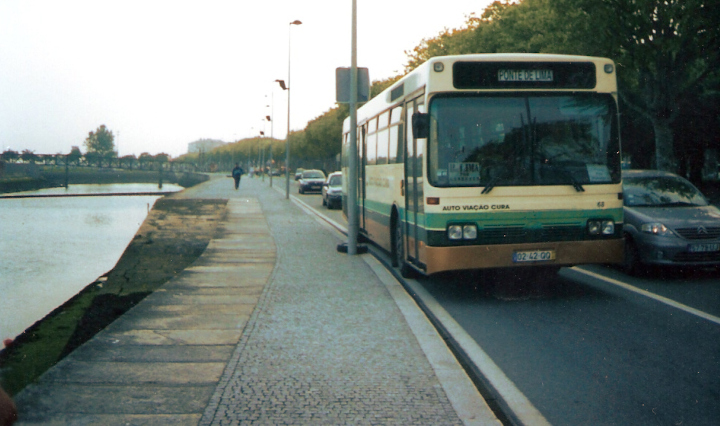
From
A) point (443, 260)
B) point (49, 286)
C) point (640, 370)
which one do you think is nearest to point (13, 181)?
point (49, 286)

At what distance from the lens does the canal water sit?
1465 cm

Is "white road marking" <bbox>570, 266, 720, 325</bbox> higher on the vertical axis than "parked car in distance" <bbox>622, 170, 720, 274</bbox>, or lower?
lower

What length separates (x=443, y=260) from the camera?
8406 millimetres

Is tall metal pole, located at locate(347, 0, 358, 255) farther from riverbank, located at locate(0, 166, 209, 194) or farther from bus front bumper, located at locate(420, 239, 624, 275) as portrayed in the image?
riverbank, located at locate(0, 166, 209, 194)

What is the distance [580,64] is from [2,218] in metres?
31.3

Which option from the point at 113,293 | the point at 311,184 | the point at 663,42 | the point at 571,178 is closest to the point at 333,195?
the point at 663,42

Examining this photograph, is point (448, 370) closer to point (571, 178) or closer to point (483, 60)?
point (571, 178)

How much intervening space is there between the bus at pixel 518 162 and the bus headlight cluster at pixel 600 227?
12mm

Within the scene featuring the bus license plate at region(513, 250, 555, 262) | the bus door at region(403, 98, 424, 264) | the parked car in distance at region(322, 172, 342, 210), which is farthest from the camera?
the parked car in distance at region(322, 172, 342, 210)

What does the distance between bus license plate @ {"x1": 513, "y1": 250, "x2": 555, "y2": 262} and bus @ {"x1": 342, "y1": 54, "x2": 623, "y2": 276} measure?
0.01 meters

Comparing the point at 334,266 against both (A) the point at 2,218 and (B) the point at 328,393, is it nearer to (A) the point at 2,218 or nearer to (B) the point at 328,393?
(B) the point at 328,393

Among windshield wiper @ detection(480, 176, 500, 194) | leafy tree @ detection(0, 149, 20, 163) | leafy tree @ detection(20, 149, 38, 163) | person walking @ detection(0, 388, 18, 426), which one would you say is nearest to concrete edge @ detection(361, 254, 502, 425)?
windshield wiper @ detection(480, 176, 500, 194)

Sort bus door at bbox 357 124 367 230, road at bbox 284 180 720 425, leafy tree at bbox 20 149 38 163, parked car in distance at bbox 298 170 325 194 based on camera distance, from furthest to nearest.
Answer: leafy tree at bbox 20 149 38 163
parked car in distance at bbox 298 170 325 194
bus door at bbox 357 124 367 230
road at bbox 284 180 720 425

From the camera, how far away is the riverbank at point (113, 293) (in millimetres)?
8750
